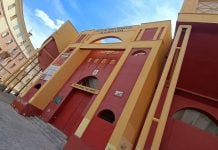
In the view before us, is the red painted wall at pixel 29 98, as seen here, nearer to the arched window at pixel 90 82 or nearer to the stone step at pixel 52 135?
the stone step at pixel 52 135

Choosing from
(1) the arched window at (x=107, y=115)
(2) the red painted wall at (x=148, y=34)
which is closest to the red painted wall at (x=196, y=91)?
(1) the arched window at (x=107, y=115)

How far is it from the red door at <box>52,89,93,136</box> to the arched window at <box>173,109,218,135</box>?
4916 millimetres

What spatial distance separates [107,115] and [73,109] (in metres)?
3.83

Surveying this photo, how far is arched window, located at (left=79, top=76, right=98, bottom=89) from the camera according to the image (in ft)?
43.3

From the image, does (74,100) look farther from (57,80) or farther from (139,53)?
(139,53)

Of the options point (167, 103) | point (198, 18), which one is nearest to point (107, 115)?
point (167, 103)

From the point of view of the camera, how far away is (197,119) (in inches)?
382

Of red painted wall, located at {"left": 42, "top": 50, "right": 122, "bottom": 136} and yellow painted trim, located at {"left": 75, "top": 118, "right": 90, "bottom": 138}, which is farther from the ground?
red painted wall, located at {"left": 42, "top": 50, "right": 122, "bottom": 136}

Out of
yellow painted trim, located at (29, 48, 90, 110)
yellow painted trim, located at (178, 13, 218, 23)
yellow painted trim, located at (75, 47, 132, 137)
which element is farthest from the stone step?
yellow painted trim, located at (178, 13, 218, 23)

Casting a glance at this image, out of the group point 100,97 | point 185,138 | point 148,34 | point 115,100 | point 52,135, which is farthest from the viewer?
point 148,34

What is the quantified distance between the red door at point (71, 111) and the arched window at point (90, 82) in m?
0.73

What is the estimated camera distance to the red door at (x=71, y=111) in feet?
39.1

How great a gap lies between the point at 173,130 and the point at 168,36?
494 cm

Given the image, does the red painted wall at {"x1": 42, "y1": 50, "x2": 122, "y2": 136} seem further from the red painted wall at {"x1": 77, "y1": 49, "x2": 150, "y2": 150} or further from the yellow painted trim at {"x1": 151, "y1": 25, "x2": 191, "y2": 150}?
the yellow painted trim at {"x1": 151, "y1": 25, "x2": 191, "y2": 150}
